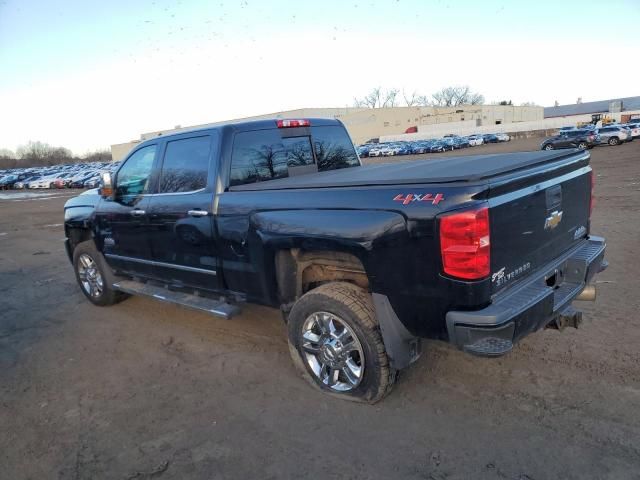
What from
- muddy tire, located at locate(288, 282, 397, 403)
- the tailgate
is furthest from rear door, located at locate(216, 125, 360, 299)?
the tailgate

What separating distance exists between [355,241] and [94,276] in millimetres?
4340

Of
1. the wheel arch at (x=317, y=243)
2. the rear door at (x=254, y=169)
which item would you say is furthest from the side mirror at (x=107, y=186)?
the wheel arch at (x=317, y=243)

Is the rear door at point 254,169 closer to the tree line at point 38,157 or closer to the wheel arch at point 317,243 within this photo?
the wheel arch at point 317,243

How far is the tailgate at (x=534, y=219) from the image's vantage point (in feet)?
9.32

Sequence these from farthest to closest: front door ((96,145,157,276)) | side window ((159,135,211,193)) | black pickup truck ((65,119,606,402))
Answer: front door ((96,145,157,276)), side window ((159,135,211,193)), black pickup truck ((65,119,606,402))

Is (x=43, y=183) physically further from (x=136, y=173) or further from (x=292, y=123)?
(x=292, y=123)

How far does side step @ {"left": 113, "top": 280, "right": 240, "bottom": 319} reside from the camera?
4195 millimetres

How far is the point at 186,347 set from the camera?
4711mm

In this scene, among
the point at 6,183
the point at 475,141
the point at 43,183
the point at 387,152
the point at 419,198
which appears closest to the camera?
the point at 419,198

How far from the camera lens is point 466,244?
8.83 ft

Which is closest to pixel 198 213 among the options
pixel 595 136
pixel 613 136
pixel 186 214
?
pixel 186 214

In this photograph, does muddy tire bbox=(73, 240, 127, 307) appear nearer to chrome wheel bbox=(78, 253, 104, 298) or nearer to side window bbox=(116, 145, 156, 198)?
chrome wheel bbox=(78, 253, 104, 298)

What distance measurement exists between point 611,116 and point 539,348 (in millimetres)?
92257

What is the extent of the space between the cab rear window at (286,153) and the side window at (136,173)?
1243 millimetres
